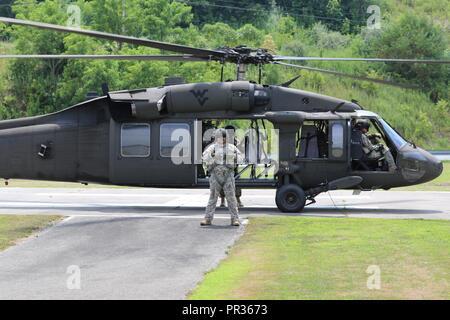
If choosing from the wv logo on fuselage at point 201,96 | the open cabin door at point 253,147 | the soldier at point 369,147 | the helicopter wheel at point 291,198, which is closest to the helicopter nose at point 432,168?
the soldier at point 369,147

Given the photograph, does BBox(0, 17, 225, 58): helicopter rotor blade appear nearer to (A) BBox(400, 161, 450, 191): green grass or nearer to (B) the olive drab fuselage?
(B) the olive drab fuselage

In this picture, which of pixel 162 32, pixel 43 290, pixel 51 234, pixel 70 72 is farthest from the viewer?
pixel 162 32

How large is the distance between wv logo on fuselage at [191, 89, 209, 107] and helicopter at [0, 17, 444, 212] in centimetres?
2

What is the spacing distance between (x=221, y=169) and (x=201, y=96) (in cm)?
341

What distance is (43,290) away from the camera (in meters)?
11.8

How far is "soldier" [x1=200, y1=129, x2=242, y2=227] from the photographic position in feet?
59.0

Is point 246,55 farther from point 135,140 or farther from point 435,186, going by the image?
point 435,186

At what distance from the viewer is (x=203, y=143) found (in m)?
21.5

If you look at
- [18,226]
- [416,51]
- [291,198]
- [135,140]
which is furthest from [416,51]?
[18,226]

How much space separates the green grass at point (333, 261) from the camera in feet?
37.3

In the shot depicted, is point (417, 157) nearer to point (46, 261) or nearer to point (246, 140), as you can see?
point (246, 140)

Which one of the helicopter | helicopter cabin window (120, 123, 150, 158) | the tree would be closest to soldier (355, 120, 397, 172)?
the helicopter
